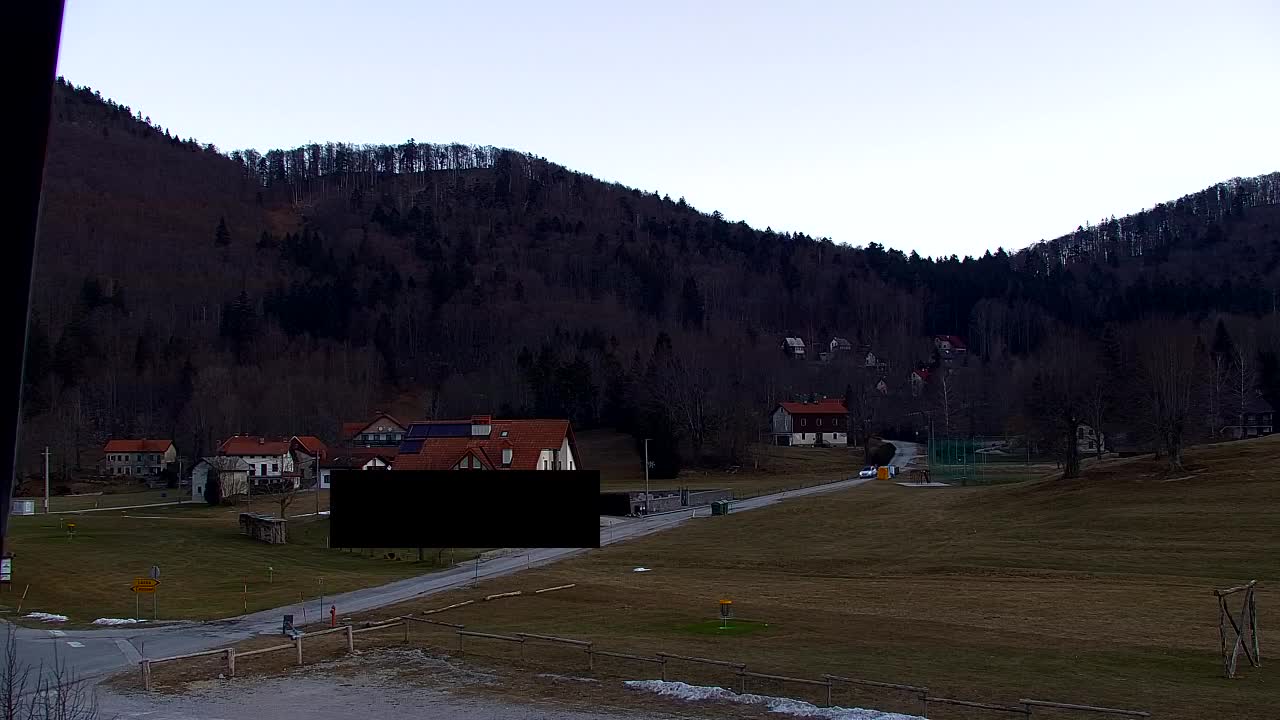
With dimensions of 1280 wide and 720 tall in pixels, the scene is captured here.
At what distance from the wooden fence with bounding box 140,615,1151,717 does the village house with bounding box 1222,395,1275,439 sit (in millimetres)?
103100

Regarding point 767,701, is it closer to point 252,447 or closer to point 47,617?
point 47,617

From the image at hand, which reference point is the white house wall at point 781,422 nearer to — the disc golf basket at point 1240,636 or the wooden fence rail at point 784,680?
the disc golf basket at point 1240,636

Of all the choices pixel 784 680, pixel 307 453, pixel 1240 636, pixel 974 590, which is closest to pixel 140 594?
pixel 307 453

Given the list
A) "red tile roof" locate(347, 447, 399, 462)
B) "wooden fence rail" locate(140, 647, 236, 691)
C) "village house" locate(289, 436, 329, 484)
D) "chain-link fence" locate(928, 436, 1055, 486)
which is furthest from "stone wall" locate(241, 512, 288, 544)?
"chain-link fence" locate(928, 436, 1055, 486)

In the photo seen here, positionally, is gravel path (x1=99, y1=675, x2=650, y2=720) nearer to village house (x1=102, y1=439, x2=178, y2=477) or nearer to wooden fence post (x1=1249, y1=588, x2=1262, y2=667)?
wooden fence post (x1=1249, y1=588, x2=1262, y2=667)

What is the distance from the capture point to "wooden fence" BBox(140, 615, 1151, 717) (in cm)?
2234

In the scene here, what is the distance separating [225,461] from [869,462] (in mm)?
69493

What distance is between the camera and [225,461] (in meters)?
85.6

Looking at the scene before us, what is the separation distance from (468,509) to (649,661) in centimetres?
2456

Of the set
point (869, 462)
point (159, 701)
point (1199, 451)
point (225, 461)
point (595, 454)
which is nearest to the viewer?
point (159, 701)

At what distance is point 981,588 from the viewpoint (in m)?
43.2

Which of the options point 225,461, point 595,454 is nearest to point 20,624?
point 595,454

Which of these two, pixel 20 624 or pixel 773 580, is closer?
pixel 20 624

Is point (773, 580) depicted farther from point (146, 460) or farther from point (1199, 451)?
point (146, 460)
